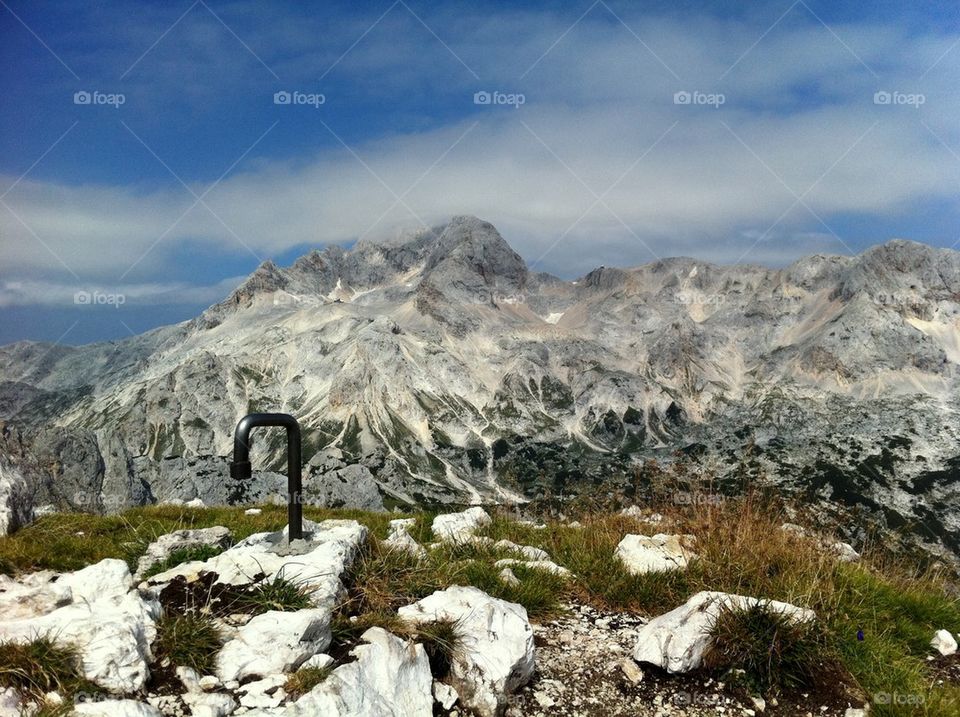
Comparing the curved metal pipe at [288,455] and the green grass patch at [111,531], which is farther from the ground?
the curved metal pipe at [288,455]

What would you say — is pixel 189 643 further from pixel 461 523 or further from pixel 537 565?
pixel 461 523

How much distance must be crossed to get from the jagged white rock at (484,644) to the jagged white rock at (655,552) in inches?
128

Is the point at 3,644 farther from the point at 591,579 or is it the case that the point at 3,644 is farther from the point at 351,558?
the point at 591,579

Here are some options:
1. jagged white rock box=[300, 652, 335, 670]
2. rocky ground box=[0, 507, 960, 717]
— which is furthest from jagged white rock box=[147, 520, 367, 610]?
jagged white rock box=[300, 652, 335, 670]

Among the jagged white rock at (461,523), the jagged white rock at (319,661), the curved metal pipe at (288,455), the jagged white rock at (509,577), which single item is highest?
the curved metal pipe at (288,455)

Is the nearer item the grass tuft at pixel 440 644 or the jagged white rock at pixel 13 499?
the grass tuft at pixel 440 644

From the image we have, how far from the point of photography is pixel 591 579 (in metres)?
11.0

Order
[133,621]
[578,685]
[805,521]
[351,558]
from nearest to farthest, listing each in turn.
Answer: [133,621] → [578,685] → [351,558] → [805,521]

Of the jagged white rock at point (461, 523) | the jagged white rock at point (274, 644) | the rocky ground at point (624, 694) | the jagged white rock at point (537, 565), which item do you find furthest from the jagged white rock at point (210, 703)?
the jagged white rock at point (461, 523)

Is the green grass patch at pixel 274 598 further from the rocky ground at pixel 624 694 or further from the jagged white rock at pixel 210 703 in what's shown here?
the rocky ground at pixel 624 694

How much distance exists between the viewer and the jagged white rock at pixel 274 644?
274 inches

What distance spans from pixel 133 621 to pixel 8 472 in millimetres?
9727

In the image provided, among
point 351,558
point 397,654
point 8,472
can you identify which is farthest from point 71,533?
point 397,654

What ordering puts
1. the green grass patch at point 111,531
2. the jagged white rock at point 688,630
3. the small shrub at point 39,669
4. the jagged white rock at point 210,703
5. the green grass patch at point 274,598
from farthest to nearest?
the green grass patch at point 111,531 < the jagged white rock at point 688,630 < the green grass patch at point 274,598 < the jagged white rock at point 210,703 < the small shrub at point 39,669
